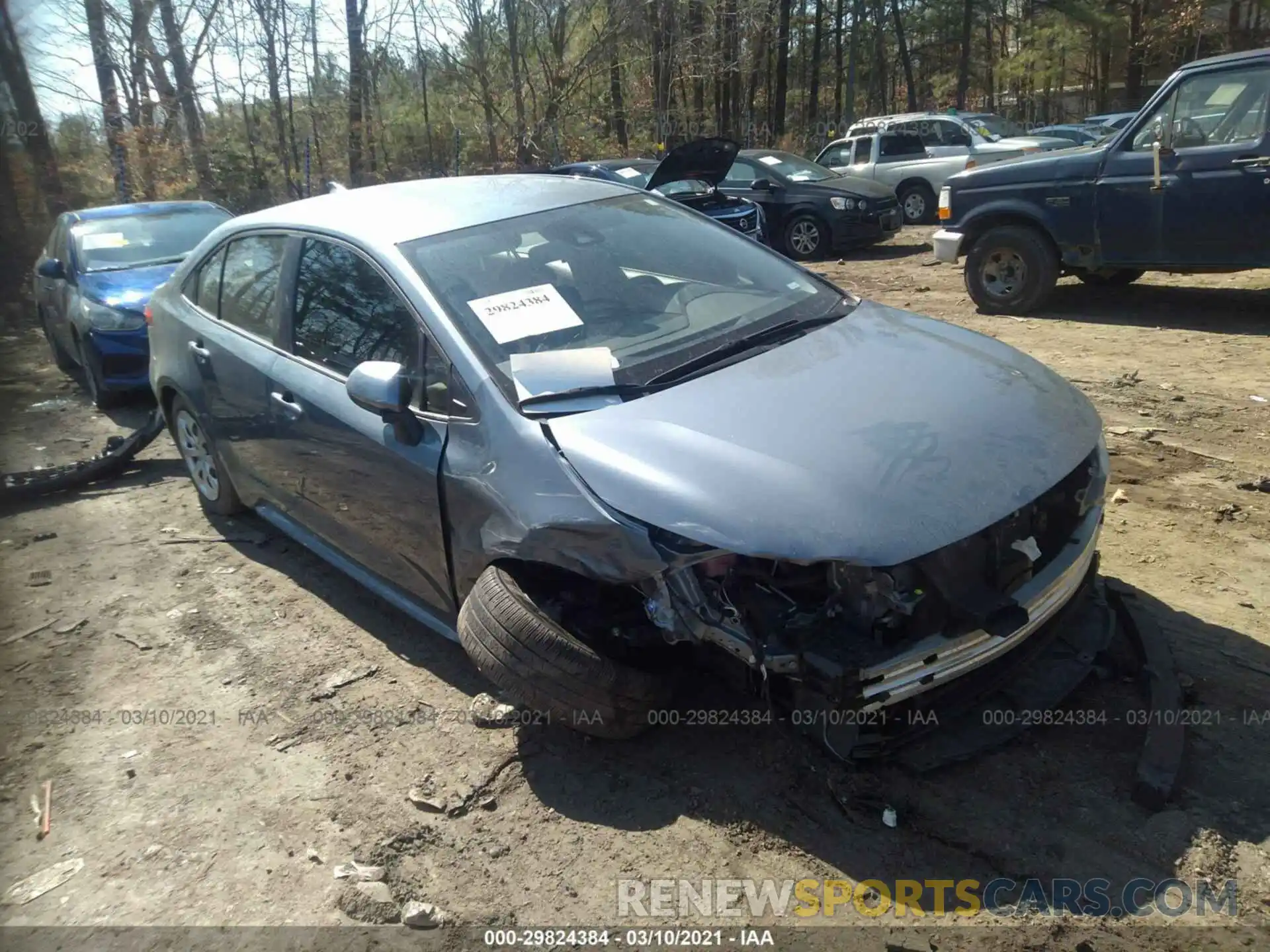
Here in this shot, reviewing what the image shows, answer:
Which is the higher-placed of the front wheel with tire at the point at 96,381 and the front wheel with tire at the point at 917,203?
the front wheel with tire at the point at 917,203

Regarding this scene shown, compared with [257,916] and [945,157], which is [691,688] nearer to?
[257,916]

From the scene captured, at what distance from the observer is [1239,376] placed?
6176 millimetres

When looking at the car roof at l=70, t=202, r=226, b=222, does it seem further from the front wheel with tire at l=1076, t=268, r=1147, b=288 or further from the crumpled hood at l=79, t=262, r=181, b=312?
the front wheel with tire at l=1076, t=268, r=1147, b=288

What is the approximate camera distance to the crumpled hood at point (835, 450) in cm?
242

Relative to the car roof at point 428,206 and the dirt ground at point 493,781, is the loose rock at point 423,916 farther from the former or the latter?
the car roof at point 428,206

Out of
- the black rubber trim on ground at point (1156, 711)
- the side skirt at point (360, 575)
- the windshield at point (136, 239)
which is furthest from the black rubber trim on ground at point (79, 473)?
the black rubber trim on ground at point (1156, 711)

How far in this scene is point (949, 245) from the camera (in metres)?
8.57

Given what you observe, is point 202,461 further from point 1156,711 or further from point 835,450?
point 1156,711

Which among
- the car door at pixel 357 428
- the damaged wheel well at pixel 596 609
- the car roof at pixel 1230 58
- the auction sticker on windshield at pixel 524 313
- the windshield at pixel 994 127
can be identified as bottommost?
the damaged wheel well at pixel 596 609

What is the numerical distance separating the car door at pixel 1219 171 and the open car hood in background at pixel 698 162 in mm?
3646

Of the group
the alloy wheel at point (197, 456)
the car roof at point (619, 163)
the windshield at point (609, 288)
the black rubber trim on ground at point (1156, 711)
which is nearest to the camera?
the black rubber trim on ground at point (1156, 711)

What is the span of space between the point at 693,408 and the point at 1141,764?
1631 mm

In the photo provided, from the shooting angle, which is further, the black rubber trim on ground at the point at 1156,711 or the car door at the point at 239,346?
the car door at the point at 239,346
